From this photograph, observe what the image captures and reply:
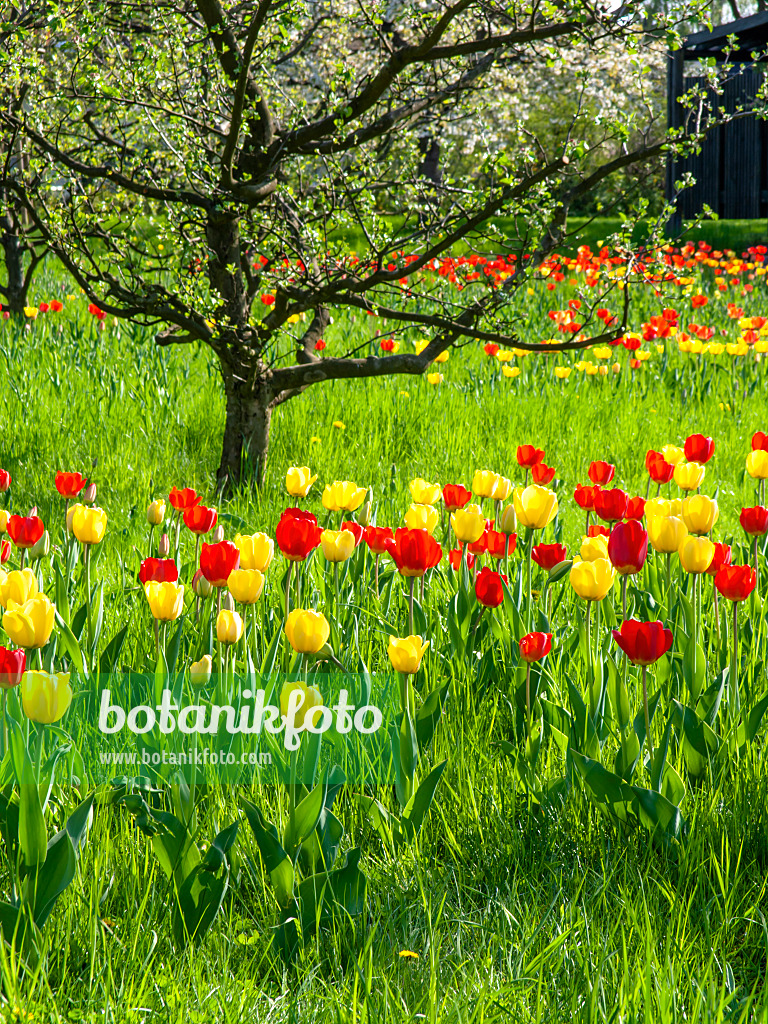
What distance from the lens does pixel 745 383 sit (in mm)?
5934

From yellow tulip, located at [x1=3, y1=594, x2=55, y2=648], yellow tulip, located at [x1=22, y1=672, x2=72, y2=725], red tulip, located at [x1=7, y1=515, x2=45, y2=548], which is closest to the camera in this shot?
yellow tulip, located at [x1=22, y1=672, x2=72, y2=725]

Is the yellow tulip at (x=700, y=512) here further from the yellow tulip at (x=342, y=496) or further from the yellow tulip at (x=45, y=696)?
the yellow tulip at (x=45, y=696)

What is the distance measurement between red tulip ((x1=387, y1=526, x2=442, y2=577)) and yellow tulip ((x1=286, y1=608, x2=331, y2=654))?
34cm

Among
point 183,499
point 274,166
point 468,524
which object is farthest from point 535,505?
point 274,166

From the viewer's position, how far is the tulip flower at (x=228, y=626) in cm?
177

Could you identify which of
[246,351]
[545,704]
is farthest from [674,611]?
[246,351]

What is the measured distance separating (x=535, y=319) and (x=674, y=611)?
555 centimetres

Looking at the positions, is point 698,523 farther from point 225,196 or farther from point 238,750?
point 225,196

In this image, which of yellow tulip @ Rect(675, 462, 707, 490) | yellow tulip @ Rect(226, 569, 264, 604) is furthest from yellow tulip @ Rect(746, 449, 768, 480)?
yellow tulip @ Rect(226, 569, 264, 604)

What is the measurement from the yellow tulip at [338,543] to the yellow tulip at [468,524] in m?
0.27

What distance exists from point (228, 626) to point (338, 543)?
1.36 feet

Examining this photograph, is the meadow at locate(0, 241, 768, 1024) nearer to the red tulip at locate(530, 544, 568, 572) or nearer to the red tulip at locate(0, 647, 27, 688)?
the red tulip at locate(530, 544, 568, 572)

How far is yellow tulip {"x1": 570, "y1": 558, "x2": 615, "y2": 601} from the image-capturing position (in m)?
1.87

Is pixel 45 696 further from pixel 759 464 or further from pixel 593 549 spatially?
pixel 759 464
